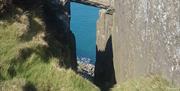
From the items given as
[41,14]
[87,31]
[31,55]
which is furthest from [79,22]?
[31,55]

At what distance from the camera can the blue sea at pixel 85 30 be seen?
27391mm

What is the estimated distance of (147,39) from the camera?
1052 cm

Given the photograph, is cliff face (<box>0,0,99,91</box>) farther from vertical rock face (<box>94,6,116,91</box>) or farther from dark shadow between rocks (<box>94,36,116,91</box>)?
vertical rock face (<box>94,6,116,91</box>)

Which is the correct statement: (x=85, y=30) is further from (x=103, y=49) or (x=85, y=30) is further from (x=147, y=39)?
(x=147, y=39)

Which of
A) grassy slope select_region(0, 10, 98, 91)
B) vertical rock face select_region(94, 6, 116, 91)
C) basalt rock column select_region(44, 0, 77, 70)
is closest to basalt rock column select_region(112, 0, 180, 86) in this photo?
basalt rock column select_region(44, 0, 77, 70)

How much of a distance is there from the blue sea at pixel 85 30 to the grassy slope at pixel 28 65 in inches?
682

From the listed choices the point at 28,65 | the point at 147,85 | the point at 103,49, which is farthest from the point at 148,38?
the point at 103,49

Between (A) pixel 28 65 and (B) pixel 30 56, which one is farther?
(B) pixel 30 56

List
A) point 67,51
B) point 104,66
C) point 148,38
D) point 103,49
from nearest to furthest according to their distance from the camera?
point 148,38 < point 67,51 < point 104,66 < point 103,49

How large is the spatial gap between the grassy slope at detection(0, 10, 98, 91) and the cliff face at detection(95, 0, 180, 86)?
157cm

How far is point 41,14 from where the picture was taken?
11125 mm

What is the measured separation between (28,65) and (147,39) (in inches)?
108

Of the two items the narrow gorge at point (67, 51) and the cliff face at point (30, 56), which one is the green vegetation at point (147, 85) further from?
the cliff face at point (30, 56)

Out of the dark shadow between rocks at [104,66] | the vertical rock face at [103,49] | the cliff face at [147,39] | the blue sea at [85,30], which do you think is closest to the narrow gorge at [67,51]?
the cliff face at [147,39]
